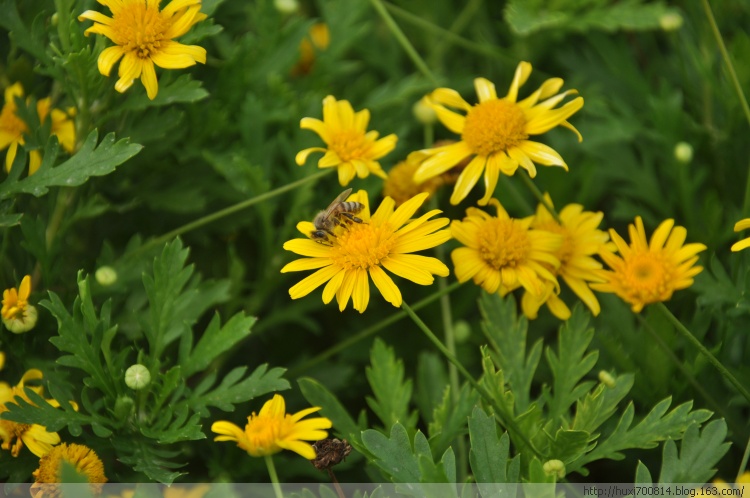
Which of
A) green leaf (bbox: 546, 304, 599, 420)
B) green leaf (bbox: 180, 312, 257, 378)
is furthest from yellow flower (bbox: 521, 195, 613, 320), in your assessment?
green leaf (bbox: 180, 312, 257, 378)

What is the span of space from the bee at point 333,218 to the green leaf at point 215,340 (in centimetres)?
16

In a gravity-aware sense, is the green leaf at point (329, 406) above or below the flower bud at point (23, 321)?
below

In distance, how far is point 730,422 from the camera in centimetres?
129

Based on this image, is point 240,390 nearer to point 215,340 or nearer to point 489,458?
point 215,340

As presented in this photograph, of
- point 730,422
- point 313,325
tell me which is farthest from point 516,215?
point 730,422

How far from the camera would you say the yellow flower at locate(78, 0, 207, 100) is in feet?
3.76

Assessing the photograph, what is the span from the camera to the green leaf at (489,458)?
103 centimetres

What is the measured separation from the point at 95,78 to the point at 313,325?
58 cm

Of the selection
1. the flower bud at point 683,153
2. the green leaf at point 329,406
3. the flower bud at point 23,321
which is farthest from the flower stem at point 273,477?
the flower bud at point 683,153

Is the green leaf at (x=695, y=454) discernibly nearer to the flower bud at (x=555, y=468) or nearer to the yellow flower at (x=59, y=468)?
the flower bud at (x=555, y=468)

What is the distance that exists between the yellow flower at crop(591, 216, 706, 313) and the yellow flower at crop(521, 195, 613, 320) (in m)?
0.02

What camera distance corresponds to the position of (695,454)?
1.08m

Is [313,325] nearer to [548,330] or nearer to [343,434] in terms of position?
[343,434]

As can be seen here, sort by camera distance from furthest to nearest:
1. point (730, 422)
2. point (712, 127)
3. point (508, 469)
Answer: point (712, 127)
point (730, 422)
point (508, 469)
